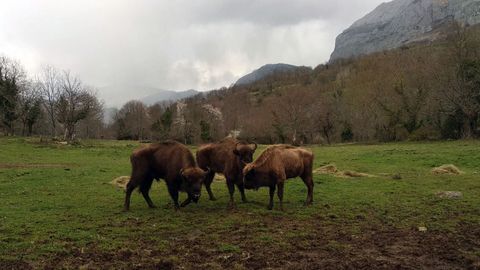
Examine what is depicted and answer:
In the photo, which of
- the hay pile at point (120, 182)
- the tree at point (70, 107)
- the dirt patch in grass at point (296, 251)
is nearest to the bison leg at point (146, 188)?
the dirt patch in grass at point (296, 251)

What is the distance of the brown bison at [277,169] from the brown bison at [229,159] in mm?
451

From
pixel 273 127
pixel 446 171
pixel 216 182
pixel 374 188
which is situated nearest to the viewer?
pixel 374 188

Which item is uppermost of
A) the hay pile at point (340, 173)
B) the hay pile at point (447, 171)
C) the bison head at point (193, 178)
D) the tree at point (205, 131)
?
the tree at point (205, 131)

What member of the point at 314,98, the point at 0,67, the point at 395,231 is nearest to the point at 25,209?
the point at 395,231

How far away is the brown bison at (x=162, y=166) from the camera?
1277cm

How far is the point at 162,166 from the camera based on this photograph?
13078mm

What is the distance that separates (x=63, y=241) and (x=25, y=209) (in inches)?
183

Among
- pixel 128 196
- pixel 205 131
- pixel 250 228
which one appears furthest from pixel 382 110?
pixel 250 228

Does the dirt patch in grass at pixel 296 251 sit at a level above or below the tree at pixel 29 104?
below

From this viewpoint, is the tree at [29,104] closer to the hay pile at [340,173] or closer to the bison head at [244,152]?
the hay pile at [340,173]

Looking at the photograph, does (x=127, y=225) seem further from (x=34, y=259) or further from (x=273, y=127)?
(x=273, y=127)

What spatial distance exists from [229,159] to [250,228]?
146 inches

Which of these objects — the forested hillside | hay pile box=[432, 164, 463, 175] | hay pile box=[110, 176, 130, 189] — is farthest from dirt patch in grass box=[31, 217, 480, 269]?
the forested hillside

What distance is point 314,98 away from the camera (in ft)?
239
